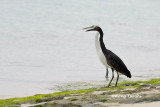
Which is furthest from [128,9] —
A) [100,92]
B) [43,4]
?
[100,92]

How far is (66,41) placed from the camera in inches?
1230

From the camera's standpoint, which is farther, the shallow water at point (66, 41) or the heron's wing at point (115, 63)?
the shallow water at point (66, 41)

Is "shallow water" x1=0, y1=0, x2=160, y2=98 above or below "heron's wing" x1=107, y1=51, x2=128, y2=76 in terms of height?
above

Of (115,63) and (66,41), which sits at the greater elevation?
(66,41)

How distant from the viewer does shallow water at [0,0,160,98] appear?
1986cm

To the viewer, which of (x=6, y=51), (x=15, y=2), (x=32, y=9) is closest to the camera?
(x=6, y=51)

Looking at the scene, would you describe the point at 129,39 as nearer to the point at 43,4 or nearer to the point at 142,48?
the point at 142,48

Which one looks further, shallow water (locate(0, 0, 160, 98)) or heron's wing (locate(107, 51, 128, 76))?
shallow water (locate(0, 0, 160, 98))

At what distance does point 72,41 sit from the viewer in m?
31.4

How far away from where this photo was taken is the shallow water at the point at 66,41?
19.9 meters

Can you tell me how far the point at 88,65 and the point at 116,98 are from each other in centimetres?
1196

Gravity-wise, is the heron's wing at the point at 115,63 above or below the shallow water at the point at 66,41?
below

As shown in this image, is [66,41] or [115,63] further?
[66,41]

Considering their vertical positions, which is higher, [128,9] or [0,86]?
[128,9]
